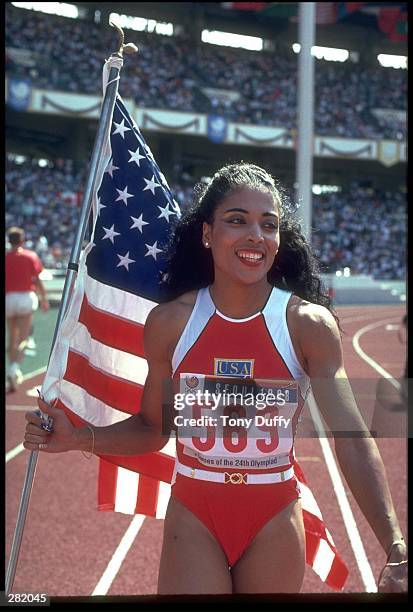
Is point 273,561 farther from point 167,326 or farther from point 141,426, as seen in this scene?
point 167,326

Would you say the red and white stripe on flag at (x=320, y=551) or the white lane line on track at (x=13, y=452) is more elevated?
the red and white stripe on flag at (x=320, y=551)

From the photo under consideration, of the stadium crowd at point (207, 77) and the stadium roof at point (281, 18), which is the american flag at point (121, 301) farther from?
the stadium roof at point (281, 18)

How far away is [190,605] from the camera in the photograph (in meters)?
1.81

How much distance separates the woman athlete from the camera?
76.4 inches

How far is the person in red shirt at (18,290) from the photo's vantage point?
8438mm

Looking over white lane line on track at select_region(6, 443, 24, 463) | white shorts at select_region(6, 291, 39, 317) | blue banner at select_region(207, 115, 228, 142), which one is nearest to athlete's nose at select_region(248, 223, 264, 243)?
white lane line on track at select_region(6, 443, 24, 463)

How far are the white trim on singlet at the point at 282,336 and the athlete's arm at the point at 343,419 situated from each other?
29mm

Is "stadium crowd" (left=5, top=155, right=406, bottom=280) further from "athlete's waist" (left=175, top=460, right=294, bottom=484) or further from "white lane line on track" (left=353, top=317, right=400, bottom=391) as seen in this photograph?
"athlete's waist" (left=175, top=460, right=294, bottom=484)

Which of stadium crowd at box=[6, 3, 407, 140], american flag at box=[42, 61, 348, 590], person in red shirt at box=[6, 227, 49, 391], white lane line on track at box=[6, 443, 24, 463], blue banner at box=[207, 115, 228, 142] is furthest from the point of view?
stadium crowd at box=[6, 3, 407, 140]

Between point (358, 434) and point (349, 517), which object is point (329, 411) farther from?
point (349, 517)

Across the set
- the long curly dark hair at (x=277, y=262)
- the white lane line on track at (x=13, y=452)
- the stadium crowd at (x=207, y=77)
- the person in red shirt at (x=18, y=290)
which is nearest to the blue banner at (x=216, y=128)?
the stadium crowd at (x=207, y=77)

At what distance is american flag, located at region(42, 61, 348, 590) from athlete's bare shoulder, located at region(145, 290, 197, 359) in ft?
2.13

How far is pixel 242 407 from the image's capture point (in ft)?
6.49

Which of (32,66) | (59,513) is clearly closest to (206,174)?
(32,66)
